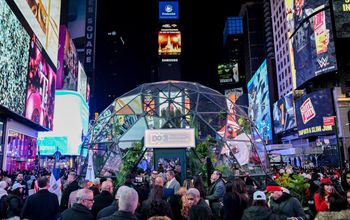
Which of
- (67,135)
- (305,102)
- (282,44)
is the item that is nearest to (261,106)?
(282,44)

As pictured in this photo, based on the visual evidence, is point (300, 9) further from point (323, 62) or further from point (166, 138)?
point (166, 138)

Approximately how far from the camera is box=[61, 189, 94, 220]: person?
14.7ft

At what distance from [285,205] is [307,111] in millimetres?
45299

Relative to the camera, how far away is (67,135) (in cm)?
4659

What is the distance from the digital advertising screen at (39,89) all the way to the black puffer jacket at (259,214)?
77.9 feet

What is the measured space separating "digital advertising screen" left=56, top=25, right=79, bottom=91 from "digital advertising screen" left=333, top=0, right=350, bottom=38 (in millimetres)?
38808

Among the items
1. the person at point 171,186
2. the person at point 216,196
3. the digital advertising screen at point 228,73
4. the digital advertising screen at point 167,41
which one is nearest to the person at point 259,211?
the person at point 216,196

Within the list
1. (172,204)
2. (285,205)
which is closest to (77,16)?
(172,204)

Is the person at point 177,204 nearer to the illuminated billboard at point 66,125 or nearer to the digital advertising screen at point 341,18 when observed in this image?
the illuminated billboard at point 66,125

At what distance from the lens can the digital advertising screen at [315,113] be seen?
42.7 metres

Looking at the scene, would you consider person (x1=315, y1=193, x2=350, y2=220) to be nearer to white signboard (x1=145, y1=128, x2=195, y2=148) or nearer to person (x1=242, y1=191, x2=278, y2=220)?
person (x1=242, y1=191, x2=278, y2=220)

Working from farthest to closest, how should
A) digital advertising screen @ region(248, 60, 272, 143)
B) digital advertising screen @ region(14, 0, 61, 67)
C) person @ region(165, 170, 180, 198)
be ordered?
digital advertising screen @ region(248, 60, 272, 143)
digital advertising screen @ region(14, 0, 61, 67)
person @ region(165, 170, 180, 198)

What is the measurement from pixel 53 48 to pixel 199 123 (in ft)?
86.3

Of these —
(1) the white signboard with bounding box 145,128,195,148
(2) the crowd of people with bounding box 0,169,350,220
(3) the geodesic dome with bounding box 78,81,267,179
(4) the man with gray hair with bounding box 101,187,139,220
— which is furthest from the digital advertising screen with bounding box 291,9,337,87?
(4) the man with gray hair with bounding box 101,187,139,220
